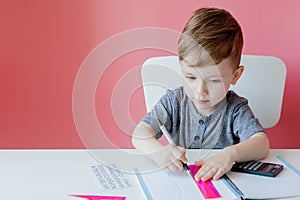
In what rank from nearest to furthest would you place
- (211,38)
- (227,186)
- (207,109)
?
1. (227,186)
2. (211,38)
3. (207,109)

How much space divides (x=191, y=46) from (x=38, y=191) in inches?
19.8

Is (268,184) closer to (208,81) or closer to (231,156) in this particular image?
(231,156)

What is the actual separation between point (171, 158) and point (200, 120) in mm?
291

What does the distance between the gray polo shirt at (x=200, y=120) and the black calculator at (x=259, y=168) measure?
219mm

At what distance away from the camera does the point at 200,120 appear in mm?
1047

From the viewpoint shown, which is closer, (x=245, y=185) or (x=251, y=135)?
(x=245, y=185)

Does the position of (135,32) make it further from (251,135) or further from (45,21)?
(251,135)

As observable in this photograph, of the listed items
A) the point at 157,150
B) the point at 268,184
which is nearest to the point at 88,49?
the point at 157,150

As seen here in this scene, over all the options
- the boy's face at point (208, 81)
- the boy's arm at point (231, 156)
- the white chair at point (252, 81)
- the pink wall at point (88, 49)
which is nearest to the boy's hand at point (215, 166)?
the boy's arm at point (231, 156)

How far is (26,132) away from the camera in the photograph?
147 centimetres

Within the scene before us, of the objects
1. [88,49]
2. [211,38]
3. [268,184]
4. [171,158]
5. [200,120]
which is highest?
[88,49]

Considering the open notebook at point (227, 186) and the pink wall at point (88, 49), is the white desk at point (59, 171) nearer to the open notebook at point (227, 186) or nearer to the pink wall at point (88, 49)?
the open notebook at point (227, 186)

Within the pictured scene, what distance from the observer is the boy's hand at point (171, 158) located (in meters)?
0.75

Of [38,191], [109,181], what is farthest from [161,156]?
[38,191]
